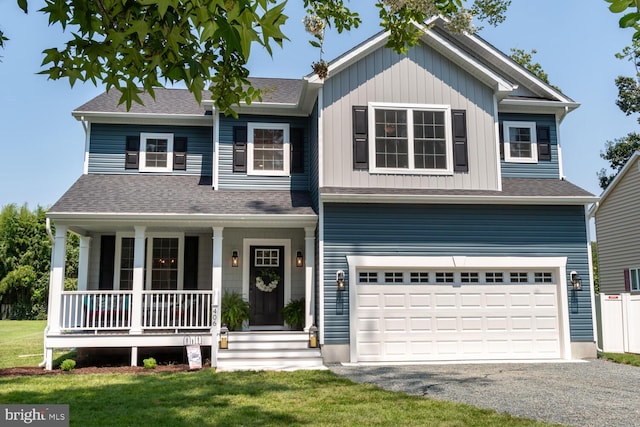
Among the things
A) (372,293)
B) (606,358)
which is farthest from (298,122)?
(606,358)

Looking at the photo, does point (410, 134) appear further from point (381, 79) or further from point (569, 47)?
point (569, 47)

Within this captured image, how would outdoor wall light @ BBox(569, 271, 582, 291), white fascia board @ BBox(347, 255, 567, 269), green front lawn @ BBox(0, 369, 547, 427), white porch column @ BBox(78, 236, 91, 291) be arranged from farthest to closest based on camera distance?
white porch column @ BBox(78, 236, 91, 291), outdoor wall light @ BBox(569, 271, 582, 291), white fascia board @ BBox(347, 255, 567, 269), green front lawn @ BBox(0, 369, 547, 427)

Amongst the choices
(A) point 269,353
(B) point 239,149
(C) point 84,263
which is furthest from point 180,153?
(A) point 269,353

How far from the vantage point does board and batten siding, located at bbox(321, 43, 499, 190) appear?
12.2 meters

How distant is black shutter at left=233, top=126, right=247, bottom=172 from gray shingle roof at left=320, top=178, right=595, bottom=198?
2.58m

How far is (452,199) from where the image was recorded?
11992 mm

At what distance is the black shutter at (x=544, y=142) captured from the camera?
14.1m

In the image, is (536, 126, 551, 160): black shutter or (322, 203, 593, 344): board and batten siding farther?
(536, 126, 551, 160): black shutter

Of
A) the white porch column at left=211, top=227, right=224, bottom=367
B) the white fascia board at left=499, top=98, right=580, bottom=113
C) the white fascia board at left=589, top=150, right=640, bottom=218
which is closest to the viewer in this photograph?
the white porch column at left=211, top=227, right=224, bottom=367

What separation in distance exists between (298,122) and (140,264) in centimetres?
503

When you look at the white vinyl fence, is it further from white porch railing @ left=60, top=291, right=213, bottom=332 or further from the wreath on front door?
white porch railing @ left=60, top=291, right=213, bottom=332

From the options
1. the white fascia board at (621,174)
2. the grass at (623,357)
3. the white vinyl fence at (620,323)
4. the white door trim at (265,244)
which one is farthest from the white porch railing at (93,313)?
the white fascia board at (621,174)

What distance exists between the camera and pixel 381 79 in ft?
41.3

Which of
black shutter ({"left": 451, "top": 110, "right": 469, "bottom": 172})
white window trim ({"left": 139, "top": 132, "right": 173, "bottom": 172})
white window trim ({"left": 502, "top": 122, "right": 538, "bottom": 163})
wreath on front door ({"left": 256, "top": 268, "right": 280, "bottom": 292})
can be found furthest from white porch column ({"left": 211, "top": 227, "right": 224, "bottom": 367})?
white window trim ({"left": 502, "top": 122, "right": 538, "bottom": 163})
